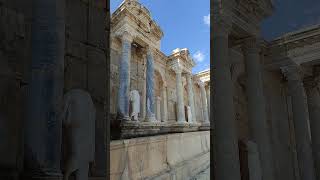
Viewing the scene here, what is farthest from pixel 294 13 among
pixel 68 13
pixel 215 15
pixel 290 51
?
pixel 68 13

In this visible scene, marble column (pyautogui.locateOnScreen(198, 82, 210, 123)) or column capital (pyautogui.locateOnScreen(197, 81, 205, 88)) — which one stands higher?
column capital (pyautogui.locateOnScreen(197, 81, 205, 88))

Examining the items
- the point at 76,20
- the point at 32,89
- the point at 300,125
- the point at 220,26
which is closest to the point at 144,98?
the point at 300,125

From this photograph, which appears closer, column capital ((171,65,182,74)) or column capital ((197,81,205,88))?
column capital ((171,65,182,74))

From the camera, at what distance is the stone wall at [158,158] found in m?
12.5

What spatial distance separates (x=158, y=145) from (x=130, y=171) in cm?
277

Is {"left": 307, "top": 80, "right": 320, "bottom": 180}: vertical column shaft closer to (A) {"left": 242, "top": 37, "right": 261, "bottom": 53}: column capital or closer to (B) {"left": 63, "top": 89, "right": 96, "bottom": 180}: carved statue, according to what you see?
(A) {"left": 242, "top": 37, "right": 261, "bottom": 53}: column capital

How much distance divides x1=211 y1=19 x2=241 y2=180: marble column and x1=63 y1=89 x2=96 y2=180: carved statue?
221 inches

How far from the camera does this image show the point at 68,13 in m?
5.79

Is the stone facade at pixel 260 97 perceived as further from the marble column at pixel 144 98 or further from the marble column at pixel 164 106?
the marble column at pixel 164 106

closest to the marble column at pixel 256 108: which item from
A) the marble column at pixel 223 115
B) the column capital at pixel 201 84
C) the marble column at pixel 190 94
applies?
the marble column at pixel 223 115

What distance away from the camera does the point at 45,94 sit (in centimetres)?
457

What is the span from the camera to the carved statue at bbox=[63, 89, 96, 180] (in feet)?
15.8

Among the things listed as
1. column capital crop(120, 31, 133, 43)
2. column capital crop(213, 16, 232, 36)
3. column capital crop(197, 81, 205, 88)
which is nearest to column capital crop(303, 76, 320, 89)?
column capital crop(213, 16, 232, 36)

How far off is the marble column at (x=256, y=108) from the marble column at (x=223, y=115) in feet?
6.75
